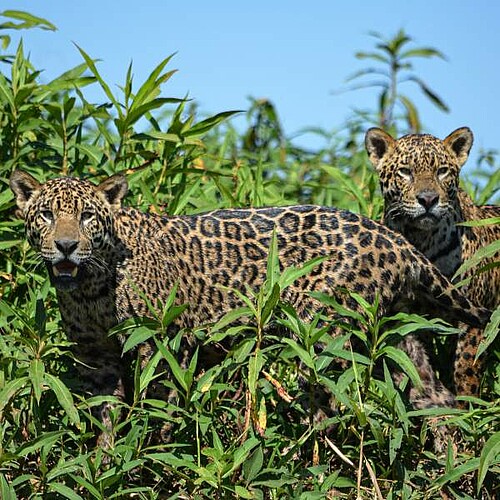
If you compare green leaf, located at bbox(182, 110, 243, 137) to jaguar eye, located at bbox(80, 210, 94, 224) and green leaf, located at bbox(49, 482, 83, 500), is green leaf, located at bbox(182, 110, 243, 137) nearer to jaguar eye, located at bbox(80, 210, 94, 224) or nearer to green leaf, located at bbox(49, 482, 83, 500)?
jaguar eye, located at bbox(80, 210, 94, 224)

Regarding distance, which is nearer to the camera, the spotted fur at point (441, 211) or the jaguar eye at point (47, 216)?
the jaguar eye at point (47, 216)

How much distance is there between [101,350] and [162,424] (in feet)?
3.19

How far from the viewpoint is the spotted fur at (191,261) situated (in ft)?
23.9

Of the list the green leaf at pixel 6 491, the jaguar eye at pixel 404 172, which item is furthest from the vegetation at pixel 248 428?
the jaguar eye at pixel 404 172

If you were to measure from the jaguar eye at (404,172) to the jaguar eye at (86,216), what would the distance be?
2.42 metres

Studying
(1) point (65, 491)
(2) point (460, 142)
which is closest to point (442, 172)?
(2) point (460, 142)

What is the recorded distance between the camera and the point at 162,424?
22.2ft

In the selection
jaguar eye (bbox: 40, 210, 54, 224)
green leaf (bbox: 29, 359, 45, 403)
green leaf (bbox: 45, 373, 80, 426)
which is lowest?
green leaf (bbox: 45, 373, 80, 426)

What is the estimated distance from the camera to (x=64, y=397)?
6242 millimetres

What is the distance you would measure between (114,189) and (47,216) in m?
0.52

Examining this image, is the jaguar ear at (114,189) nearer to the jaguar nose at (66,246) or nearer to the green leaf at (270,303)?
the jaguar nose at (66,246)

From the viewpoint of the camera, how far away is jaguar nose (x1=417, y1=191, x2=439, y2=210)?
27.6 feet

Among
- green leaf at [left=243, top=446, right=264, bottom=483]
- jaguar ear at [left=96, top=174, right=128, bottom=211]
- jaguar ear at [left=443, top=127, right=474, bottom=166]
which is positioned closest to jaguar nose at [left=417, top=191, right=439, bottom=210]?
jaguar ear at [left=443, top=127, right=474, bottom=166]

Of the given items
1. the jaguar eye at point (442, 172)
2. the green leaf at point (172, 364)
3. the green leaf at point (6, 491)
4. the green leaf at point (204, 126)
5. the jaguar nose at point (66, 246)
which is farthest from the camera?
the green leaf at point (204, 126)
